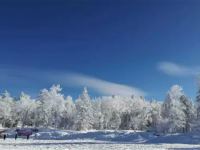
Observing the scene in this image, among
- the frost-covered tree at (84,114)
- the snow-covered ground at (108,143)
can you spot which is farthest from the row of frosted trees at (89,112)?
the snow-covered ground at (108,143)

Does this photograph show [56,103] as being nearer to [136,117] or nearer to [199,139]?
[136,117]

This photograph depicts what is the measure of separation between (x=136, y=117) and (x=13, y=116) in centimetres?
5229

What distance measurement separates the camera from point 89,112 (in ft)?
431

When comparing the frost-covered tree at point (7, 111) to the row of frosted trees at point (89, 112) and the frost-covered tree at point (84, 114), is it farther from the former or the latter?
the frost-covered tree at point (84, 114)

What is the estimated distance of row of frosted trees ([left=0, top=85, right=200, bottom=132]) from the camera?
393ft

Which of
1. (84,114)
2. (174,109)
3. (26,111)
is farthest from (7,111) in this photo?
(174,109)

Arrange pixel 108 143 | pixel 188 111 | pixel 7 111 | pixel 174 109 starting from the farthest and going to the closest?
1. pixel 7 111
2. pixel 188 111
3. pixel 174 109
4. pixel 108 143

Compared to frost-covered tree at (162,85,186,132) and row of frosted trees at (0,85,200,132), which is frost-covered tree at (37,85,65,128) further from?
frost-covered tree at (162,85,186,132)

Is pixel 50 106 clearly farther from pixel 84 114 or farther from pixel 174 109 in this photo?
pixel 174 109

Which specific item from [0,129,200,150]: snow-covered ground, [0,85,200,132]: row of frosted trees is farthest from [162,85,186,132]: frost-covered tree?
[0,129,200,150]: snow-covered ground

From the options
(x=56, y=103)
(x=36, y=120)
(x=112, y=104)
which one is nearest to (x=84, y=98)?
(x=56, y=103)

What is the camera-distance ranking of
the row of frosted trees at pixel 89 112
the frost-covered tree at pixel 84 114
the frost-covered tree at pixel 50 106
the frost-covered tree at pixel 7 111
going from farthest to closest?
the frost-covered tree at pixel 7 111, the frost-covered tree at pixel 50 106, the frost-covered tree at pixel 84 114, the row of frosted trees at pixel 89 112

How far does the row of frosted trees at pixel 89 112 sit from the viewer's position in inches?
4717

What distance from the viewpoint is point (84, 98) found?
133000 mm
